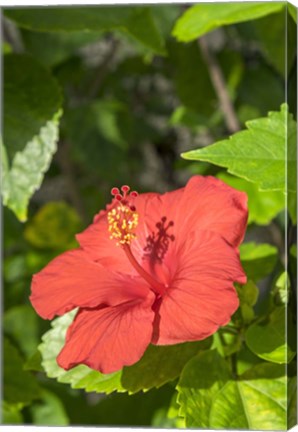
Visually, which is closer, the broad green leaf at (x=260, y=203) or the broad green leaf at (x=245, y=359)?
the broad green leaf at (x=245, y=359)

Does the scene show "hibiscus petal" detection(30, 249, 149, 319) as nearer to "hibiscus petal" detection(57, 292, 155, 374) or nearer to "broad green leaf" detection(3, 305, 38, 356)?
"hibiscus petal" detection(57, 292, 155, 374)

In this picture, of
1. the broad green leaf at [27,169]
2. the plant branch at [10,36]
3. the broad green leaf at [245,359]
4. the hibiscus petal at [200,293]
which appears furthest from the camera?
the plant branch at [10,36]

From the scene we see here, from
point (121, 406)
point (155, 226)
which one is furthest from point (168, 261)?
point (121, 406)

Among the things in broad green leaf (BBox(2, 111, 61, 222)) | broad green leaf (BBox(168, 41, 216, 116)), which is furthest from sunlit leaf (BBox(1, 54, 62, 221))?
broad green leaf (BBox(168, 41, 216, 116))

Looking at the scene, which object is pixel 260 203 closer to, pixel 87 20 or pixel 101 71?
pixel 87 20

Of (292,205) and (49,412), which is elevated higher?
(292,205)

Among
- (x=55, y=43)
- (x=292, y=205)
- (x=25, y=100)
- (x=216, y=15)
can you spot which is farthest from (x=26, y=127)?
(x=55, y=43)

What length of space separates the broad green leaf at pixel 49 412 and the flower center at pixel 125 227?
1.11ft

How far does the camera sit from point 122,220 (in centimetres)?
95

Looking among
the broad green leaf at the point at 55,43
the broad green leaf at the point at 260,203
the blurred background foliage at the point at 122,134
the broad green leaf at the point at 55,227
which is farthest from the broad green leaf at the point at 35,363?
the broad green leaf at the point at 55,43

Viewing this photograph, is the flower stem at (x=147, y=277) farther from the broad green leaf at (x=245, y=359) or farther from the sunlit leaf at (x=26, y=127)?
the sunlit leaf at (x=26, y=127)

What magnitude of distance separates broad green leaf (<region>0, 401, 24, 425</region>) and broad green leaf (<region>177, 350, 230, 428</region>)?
299mm

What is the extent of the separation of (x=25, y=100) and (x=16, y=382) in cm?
33

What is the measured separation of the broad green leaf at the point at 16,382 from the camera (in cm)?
117
